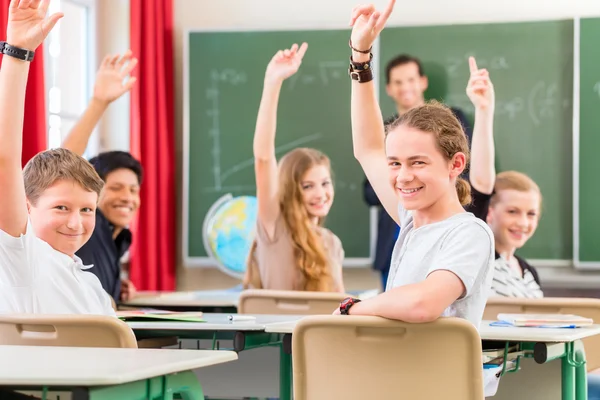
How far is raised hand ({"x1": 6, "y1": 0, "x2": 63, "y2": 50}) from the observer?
2285mm

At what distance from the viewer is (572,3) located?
588 cm

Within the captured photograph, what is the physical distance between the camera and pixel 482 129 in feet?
Result: 11.3

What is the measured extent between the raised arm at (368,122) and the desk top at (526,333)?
1.31 ft

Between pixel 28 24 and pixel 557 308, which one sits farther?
pixel 557 308

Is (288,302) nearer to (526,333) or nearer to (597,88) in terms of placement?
(526,333)

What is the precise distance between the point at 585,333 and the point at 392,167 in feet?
2.69

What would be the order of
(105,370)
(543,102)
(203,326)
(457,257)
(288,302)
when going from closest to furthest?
(105,370) → (457,257) → (203,326) → (288,302) → (543,102)

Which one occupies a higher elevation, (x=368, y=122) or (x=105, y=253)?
(x=368, y=122)

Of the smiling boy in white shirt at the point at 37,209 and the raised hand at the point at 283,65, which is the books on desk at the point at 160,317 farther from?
the raised hand at the point at 283,65

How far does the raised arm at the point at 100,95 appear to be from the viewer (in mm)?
3734

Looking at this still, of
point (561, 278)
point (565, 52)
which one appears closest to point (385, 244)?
point (561, 278)

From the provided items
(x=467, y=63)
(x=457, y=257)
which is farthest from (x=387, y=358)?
(x=467, y=63)

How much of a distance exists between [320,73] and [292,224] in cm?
243

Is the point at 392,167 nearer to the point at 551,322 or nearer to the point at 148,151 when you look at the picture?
the point at 551,322
